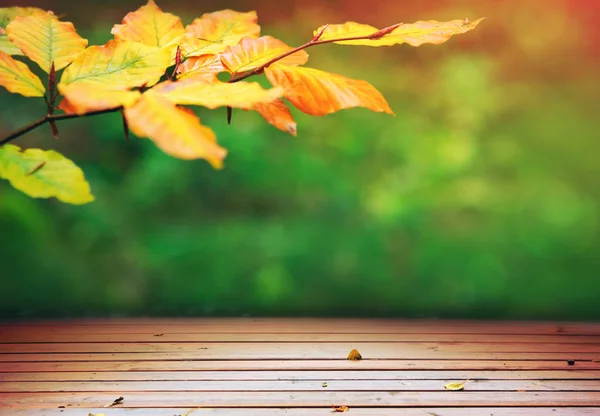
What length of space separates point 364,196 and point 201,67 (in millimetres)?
1612

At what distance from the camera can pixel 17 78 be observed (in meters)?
A: 0.37

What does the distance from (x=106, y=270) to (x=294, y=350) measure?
875mm

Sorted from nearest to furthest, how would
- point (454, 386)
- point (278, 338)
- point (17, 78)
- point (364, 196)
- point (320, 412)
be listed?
point (17, 78) < point (320, 412) < point (454, 386) < point (278, 338) < point (364, 196)

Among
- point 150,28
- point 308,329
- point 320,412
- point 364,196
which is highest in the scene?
point 364,196

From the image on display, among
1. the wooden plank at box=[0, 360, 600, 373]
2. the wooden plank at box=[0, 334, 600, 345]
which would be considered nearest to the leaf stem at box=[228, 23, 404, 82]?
the wooden plank at box=[0, 360, 600, 373]

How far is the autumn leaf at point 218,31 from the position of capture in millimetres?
429

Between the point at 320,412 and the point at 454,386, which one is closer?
the point at 320,412

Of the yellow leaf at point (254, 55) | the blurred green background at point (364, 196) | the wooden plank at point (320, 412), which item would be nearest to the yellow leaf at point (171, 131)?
the yellow leaf at point (254, 55)

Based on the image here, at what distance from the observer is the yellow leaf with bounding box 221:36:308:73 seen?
395 mm

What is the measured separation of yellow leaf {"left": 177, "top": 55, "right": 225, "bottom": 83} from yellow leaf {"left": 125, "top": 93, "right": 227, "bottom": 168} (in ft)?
0.32

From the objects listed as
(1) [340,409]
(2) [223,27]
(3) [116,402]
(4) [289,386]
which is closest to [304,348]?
(4) [289,386]

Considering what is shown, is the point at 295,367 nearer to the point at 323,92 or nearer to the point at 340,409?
the point at 340,409

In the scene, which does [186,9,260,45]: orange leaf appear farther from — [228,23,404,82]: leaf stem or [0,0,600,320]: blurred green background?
[0,0,600,320]: blurred green background

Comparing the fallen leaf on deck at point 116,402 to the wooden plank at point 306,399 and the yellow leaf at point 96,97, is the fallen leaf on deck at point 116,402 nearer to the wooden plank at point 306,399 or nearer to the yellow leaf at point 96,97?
the wooden plank at point 306,399
